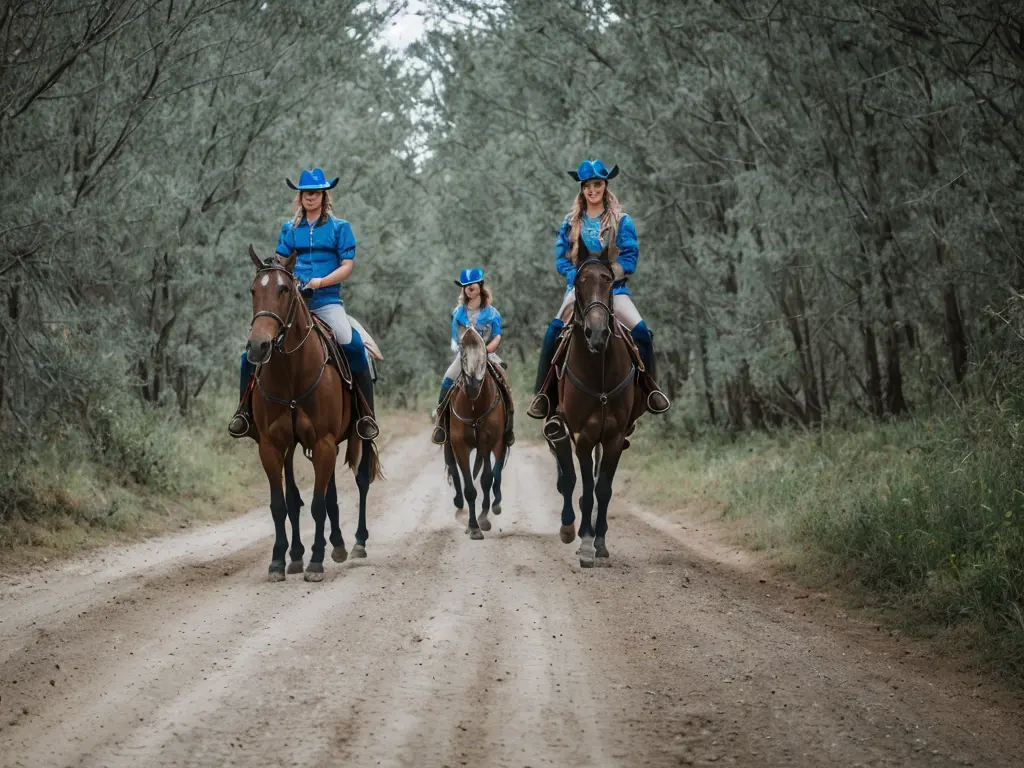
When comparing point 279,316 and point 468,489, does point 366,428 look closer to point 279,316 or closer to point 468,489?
point 279,316

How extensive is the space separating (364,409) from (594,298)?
8.60ft

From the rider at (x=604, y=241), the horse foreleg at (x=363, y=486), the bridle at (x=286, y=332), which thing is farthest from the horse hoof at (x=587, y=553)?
the bridle at (x=286, y=332)

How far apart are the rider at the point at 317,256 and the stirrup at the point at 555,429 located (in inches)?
68.4

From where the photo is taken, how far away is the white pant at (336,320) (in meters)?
10.0

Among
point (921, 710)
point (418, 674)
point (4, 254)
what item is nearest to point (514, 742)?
point (418, 674)

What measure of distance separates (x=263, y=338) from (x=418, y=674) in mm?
3411

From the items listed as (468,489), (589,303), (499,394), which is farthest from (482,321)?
(589,303)

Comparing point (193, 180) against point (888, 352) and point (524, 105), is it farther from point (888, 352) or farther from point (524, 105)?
point (888, 352)

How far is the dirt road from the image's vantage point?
15.4ft

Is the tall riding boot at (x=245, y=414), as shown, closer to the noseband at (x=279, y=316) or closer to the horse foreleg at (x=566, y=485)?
the noseband at (x=279, y=316)

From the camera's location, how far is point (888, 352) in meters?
15.2

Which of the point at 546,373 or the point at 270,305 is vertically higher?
the point at 270,305

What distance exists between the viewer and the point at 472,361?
13.0m

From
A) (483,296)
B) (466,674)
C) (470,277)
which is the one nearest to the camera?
(466,674)
